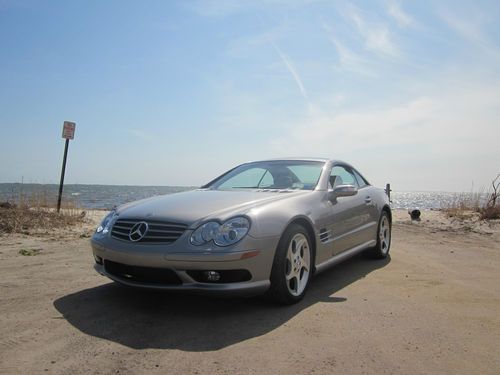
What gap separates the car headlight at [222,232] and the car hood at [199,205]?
0.21 ft

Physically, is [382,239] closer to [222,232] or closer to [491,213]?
[222,232]

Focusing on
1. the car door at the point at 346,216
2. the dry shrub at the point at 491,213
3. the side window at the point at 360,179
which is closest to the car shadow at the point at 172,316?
the car door at the point at 346,216

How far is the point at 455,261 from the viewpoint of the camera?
595 centimetres

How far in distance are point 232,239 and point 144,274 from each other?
0.76m

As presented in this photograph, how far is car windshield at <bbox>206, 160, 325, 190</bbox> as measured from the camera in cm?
493

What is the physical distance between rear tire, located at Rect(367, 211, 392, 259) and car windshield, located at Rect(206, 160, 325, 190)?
4.99ft

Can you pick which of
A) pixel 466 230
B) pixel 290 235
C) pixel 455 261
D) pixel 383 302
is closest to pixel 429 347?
pixel 383 302

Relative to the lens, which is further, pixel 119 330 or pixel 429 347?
pixel 119 330

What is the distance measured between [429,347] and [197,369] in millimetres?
1498

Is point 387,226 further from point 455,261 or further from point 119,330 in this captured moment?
point 119,330

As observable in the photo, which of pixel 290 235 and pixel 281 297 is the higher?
pixel 290 235

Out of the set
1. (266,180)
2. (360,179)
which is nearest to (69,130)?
(266,180)

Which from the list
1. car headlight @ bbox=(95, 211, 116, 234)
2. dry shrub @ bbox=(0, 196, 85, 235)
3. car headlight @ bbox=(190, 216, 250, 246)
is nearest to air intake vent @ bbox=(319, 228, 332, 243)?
car headlight @ bbox=(190, 216, 250, 246)

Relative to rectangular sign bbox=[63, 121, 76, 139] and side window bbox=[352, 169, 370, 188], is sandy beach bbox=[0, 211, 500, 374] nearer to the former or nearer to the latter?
side window bbox=[352, 169, 370, 188]
